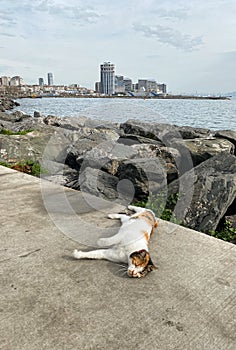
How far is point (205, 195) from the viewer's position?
4.14 metres

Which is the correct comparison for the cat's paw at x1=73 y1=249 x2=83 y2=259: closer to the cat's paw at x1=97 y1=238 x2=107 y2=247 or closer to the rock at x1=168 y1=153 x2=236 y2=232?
the cat's paw at x1=97 y1=238 x2=107 y2=247

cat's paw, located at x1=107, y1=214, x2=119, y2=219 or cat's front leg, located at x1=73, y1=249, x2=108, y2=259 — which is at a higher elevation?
cat's front leg, located at x1=73, y1=249, x2=108, y2=259

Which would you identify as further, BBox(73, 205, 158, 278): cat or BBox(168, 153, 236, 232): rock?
A: BBox(168, 153, 236, 232): rock

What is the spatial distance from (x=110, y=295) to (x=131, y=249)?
467mm

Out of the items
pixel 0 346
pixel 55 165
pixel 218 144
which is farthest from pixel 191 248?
pixel 218 144

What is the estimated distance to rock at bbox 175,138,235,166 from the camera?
6828mm

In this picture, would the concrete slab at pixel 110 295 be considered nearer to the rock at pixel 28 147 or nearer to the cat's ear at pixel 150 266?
the cat's ear at pixel 150 266

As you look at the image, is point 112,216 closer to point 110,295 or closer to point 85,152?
point 110,295

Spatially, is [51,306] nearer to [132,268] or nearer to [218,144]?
[132,268]

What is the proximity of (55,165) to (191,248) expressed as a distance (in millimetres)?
4500

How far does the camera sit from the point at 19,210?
3.47m

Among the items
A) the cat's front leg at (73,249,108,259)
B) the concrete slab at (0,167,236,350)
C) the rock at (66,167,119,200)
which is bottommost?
the rock at (66,167,119,200)

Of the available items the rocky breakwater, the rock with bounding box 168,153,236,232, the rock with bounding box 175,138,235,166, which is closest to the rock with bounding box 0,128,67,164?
the rocky breakwater

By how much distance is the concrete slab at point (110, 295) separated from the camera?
171 cm
